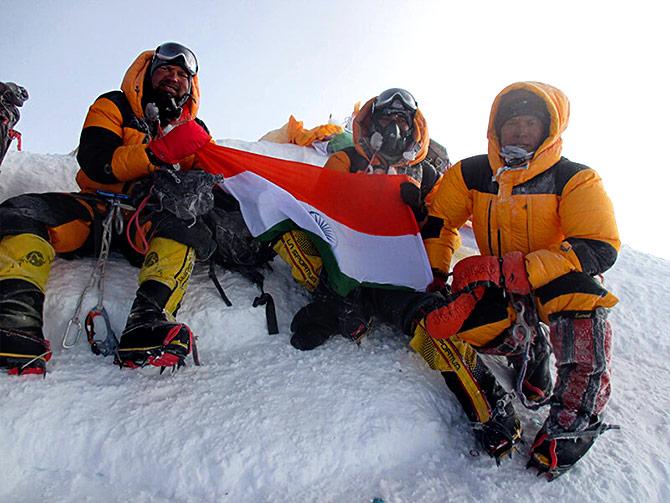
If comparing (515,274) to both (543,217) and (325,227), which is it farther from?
(325,227)

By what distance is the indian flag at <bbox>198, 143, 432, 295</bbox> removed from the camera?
2.97m

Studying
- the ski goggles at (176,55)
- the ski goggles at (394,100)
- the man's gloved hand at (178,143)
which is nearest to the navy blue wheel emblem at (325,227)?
the man's gloved hand at (178,143)

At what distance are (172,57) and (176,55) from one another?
0.11 feet

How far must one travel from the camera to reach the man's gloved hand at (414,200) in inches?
128

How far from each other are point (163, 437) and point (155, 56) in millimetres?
2583

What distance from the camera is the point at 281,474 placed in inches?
74.4

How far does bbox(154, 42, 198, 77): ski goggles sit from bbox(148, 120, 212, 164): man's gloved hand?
0.80 m

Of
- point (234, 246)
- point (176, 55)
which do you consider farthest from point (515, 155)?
point (176, 55)

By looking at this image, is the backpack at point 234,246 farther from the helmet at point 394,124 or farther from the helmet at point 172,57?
the helmet at point 394,124

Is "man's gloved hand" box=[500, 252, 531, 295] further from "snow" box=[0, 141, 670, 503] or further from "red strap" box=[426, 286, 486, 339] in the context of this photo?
"snow" box=[0, 141, 670, 503]

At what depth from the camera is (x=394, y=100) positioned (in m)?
3.67

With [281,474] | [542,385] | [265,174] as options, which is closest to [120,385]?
[281,474]

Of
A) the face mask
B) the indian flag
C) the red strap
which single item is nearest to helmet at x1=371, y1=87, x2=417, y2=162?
the indian flag

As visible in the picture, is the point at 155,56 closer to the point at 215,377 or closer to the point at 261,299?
the point at 261,299
